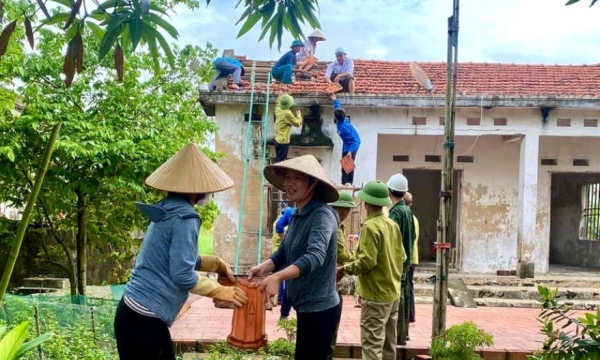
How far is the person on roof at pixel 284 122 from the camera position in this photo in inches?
410

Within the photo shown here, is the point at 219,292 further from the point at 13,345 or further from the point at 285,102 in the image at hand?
the point at 285,102

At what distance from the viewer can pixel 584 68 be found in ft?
43.7

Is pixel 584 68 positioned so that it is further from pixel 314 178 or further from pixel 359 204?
pixel 314 178

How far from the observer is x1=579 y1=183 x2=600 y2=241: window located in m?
13.8

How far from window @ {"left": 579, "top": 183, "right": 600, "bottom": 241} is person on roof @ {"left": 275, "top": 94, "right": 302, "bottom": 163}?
7.77 m

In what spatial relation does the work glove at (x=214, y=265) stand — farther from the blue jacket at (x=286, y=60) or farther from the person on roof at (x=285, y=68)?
the blue jacket at (x=286, y=60)

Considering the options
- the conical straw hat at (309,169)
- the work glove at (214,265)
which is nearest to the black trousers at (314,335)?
the work glove at (214,265)

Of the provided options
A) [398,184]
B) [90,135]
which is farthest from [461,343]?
[90,135]

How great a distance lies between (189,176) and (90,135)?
3.85 metres

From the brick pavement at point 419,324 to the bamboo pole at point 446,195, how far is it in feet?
2.84

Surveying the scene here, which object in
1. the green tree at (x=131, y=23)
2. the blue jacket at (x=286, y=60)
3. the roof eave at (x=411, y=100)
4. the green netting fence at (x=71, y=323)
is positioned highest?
the blue jacket at (x=286, y=60)

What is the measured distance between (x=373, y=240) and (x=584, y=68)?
36.7 feet

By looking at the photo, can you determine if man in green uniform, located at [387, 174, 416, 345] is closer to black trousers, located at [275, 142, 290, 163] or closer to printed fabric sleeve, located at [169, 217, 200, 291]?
printed fabric sleeve, located at [169, 217, 200, 291]

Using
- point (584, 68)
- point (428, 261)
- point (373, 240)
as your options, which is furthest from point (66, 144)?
point (584, 68)
